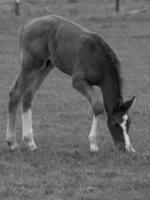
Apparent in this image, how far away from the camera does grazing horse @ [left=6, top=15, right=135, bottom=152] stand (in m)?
8.94

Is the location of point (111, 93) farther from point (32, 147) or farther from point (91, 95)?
point (32, 147)

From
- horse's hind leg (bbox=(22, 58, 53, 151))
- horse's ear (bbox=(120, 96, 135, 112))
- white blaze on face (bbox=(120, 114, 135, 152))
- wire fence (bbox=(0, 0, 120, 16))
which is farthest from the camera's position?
wire fence (bbox=(0, 0, 120, 16))

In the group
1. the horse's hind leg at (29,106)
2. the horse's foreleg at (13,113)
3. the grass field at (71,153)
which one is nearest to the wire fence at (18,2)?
the grass field at (71,153)

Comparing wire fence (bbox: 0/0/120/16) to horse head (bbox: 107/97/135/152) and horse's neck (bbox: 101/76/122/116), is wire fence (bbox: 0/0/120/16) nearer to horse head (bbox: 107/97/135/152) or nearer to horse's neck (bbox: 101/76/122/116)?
horse's neck (bbox: 101/76/122/116)

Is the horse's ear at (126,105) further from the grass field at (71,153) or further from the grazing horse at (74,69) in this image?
the grass field at (71,153)

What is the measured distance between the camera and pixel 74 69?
9.07m

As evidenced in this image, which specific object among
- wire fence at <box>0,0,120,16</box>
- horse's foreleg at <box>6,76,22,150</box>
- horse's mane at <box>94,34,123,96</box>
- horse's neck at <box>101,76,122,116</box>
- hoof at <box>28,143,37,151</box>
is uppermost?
horse's mane at <box>94,34,123,96</box>

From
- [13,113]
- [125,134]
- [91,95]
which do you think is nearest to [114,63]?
[91,95]

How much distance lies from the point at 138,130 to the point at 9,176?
3634mm

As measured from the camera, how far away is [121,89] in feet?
29.6

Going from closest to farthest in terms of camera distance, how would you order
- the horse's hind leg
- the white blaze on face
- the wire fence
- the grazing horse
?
the white blaze on face
the grazing horse
the horse's hind leg
the wire fence

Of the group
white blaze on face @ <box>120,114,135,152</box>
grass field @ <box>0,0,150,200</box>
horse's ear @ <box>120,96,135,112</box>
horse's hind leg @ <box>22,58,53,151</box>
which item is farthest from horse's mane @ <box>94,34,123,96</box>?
horse's hind leg @ <box>22,58,53,151</box>

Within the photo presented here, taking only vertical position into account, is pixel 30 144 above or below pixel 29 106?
below

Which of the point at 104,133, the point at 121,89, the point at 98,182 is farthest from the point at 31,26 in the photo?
the point at 98,182
